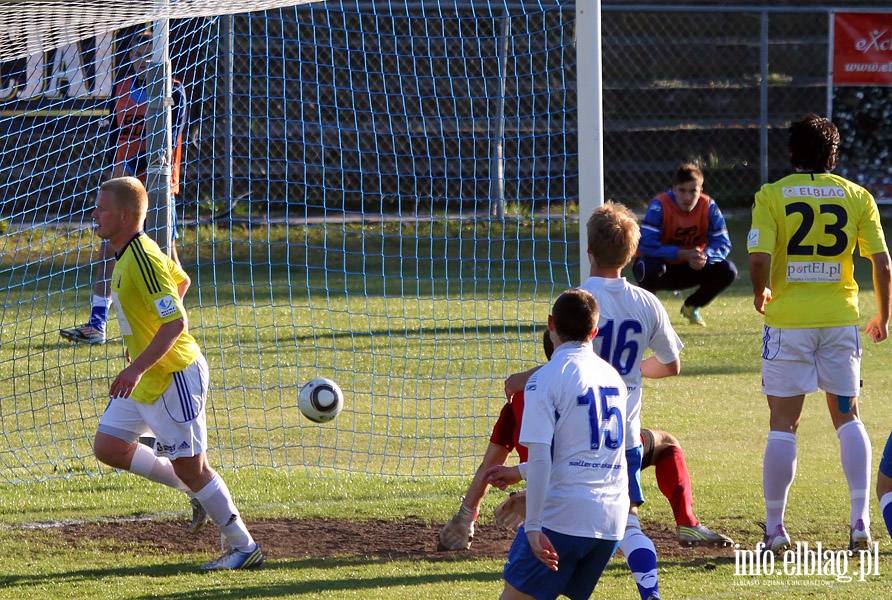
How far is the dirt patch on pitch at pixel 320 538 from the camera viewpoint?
200 inches

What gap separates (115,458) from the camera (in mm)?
4957

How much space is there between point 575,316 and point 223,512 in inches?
75.9

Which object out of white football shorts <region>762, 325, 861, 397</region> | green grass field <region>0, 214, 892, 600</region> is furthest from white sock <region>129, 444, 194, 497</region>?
white football shorts <region>762, 325, 861, 397</region>

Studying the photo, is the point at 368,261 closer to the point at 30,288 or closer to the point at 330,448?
the point at 30,288

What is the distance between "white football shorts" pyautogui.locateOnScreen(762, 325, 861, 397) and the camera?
5004 mm

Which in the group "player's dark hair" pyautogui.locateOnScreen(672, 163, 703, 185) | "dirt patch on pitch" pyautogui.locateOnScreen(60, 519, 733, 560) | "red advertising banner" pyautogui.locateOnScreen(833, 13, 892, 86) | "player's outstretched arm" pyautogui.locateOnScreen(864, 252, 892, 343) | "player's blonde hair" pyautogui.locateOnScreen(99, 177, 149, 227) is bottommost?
"dirt patch on pitch" pyautogui.locateOnScreen(60, 519, 733, 560)

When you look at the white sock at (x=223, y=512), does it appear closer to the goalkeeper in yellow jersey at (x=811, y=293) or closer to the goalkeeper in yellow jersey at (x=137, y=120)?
the goalkeeper in yellow jersey at (x=137, y=120)

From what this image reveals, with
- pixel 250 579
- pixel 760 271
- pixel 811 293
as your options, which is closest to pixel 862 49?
pixel 811 293

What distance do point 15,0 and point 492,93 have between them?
1145cm

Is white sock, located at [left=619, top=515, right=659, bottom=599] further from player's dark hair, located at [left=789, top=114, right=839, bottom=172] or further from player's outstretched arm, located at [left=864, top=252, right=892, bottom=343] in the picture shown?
player's dark hair, located at [left=789, top=114, right=839, bottom=172]

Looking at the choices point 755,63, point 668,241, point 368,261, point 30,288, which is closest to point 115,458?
point 668,241

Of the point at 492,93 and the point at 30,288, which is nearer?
the point at 30,288

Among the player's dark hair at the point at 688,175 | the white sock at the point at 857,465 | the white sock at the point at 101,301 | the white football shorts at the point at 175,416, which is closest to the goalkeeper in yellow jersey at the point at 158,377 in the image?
the white football shorts at the point at 175,416

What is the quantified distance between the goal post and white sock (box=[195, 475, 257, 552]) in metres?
1.61
